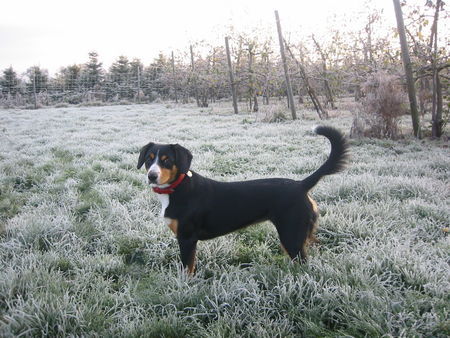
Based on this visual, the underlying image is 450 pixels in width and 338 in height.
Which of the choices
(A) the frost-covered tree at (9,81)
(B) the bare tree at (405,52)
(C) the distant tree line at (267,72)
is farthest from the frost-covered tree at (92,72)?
(B) the bare tree at (405,52)

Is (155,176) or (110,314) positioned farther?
(155,176)

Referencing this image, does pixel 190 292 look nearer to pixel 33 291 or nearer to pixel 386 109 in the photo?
pixel 33 291

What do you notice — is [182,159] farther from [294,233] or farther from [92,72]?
[92,72]

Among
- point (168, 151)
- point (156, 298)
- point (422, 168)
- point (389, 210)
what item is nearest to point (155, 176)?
point (168, 151)

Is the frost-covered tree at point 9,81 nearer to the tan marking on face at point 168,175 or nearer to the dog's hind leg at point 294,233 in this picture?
the tan marking on face at point 168,175

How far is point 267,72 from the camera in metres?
16.8

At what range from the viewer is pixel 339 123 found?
10562mm

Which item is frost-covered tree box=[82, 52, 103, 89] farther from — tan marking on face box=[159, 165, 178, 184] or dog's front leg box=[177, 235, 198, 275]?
dog's front leg box=[177, 235, 198, 275]

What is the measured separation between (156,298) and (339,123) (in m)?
9.76

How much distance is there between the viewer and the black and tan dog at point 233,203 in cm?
239

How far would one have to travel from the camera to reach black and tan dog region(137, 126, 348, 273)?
94.3 inches

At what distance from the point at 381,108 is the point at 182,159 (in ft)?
22.2

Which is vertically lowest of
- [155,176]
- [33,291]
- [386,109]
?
[33,291]

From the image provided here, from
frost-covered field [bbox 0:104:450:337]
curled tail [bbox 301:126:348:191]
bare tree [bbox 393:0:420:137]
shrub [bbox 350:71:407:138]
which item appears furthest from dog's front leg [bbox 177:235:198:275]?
bare tree [bbox 393:0:420:137]
